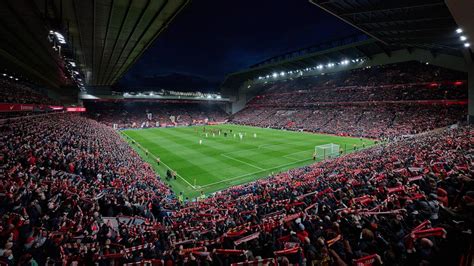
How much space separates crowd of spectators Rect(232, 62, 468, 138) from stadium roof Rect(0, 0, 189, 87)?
3636cm

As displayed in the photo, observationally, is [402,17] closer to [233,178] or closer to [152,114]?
[233,178]

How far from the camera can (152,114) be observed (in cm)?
7456

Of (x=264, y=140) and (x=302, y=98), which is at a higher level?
(x=302, y=98)

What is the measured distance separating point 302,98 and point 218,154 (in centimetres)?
4341

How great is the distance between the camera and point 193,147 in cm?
3462

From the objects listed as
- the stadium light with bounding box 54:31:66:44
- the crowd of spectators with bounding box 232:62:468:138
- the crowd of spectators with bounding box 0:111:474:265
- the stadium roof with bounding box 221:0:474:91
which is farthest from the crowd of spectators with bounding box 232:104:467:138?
the stadium light with bounding box 54:31:66:44

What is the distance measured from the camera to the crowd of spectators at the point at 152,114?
219 ft

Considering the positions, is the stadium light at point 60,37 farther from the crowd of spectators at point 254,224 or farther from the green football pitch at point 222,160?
the green football pitch at point 222,160

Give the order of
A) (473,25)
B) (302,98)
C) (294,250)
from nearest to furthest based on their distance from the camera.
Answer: (294,250)
(473,25)
(302,98)

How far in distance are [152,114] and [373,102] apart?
59.2 metres

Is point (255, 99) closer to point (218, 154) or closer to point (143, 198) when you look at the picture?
point (218, 154)

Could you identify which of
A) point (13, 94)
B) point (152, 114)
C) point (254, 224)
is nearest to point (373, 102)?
point (254, 224)

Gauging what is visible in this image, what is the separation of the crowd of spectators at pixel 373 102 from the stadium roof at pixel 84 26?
119 feet

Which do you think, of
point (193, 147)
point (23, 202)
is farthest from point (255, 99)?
point (23, 202)
